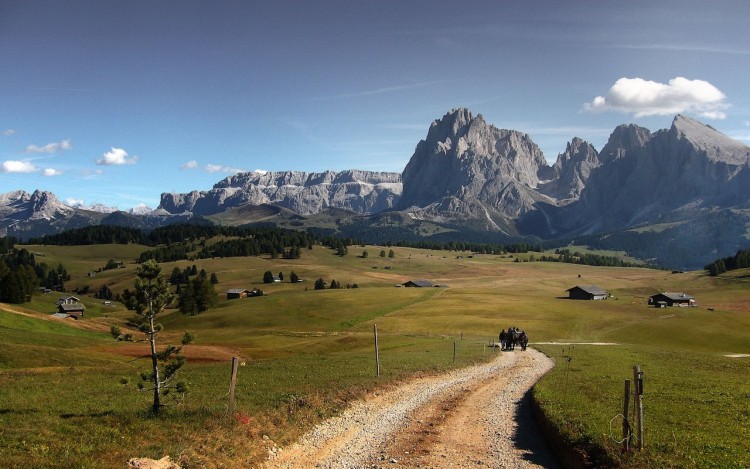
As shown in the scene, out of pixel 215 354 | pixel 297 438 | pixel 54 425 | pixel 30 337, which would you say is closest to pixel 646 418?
pixel 297 438

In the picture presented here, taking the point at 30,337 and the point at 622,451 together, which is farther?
the point at 30,337

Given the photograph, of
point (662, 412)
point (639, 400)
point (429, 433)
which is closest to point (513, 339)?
point (662, 412)

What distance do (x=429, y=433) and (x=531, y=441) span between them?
482 centimetres

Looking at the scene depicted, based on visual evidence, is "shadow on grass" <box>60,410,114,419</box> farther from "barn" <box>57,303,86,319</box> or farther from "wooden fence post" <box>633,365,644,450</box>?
"barn" <box>57,303,86,319</box>

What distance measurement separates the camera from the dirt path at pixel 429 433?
21625 mm

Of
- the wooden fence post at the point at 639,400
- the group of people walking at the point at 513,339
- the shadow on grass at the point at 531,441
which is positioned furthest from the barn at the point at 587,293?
the wooden fence post at the point at 639,400

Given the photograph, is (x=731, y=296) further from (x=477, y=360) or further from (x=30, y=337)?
(x=30, y=337)

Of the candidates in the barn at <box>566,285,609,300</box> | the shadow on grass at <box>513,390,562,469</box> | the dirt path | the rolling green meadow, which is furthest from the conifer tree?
the barn at <box>566,285,609,300</box>

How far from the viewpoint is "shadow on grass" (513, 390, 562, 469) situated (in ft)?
71.5

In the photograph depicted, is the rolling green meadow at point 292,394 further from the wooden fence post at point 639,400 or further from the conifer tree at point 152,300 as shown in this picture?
the conifer tree at point 152,300

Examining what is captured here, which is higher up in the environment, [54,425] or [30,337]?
[54,425]

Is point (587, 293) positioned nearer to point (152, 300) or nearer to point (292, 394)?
point (292, 394)

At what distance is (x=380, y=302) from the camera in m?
152

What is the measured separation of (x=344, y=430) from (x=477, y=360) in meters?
33.5
